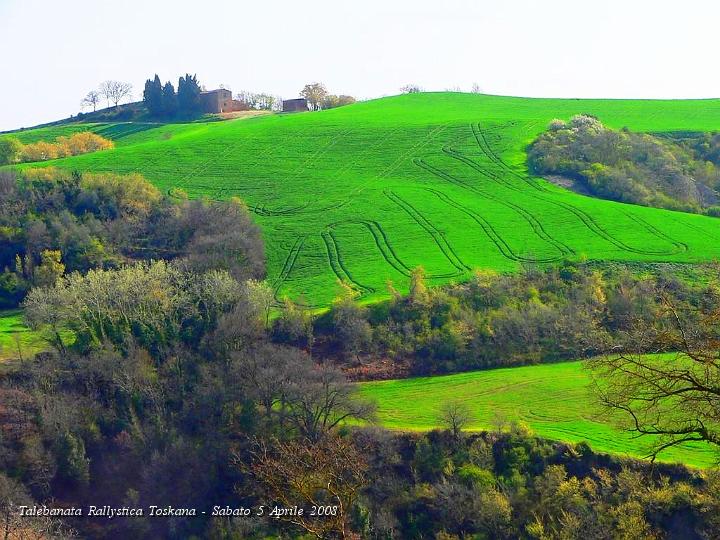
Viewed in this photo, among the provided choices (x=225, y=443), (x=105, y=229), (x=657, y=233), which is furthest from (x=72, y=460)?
(x=657, y=233)

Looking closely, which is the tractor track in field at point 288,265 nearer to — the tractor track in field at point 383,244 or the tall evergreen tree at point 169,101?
the tractor track in field at point 383,244

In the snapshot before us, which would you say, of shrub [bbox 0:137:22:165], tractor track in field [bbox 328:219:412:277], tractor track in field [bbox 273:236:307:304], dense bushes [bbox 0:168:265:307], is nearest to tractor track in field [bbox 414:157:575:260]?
tractor track in field [bbox 328:219:412:277]

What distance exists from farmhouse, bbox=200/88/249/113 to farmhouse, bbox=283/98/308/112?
30.8 ft

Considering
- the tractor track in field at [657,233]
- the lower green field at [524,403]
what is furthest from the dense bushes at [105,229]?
the tractor track in field at [657,233]

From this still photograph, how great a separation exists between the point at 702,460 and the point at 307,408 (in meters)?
19.3

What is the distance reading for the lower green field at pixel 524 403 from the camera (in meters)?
34.9

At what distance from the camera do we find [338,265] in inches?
2371

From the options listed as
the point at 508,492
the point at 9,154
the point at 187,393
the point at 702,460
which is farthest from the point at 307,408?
the point at 9,154

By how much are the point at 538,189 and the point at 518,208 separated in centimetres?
628

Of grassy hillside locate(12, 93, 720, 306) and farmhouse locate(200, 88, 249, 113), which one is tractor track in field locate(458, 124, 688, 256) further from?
farmhouse locate(200, 88, 249, 113)

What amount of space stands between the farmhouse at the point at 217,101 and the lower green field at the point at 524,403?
93.7 m

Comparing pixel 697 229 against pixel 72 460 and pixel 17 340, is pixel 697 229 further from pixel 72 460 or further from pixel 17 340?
pixel 17 340

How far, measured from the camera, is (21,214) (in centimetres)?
6650

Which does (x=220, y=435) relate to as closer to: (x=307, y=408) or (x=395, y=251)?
(x=307, y=408)
